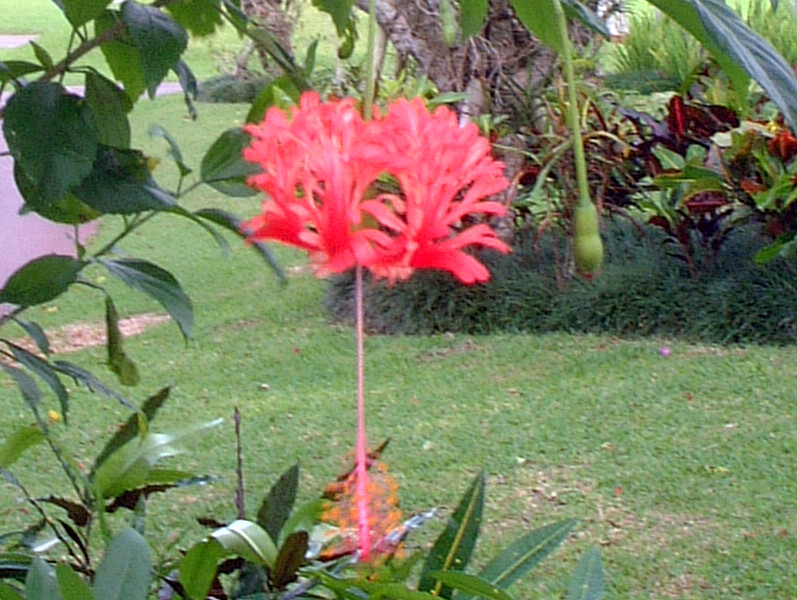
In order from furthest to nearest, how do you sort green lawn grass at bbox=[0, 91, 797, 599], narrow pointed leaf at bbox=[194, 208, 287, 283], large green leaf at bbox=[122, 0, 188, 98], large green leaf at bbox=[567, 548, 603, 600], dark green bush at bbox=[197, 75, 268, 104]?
dark green bush at bbox=[197, 75, 268, 104] → green lawn grass at bbox=[0, 91, 797, 599] → narrow pointed leaf at bbox=[194, 208, 287, 283] → large green leaf at bbox=[567, 548, 603, 600] → large green leaf at bbox=[122, 0, 188, 98]

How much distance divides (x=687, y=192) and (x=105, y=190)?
123 inches

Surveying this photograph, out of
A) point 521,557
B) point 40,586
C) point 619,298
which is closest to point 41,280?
point 40,586

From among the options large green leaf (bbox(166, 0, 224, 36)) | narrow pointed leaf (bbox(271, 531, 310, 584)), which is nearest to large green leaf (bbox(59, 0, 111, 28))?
large green leaf (bbox(166, 0, 224, 36))

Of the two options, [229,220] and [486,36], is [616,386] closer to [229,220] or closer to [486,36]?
[486,36]

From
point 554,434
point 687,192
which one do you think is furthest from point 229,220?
point 687,192

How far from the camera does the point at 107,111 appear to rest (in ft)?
3.70

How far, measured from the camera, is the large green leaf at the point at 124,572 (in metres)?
0.89

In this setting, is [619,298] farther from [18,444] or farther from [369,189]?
[369,189]

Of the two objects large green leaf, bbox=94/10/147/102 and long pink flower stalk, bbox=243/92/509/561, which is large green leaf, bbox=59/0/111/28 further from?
long pink flower stalk, bbox=243/92/509/561

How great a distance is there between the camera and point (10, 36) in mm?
15352

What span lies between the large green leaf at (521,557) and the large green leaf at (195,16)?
626 mm

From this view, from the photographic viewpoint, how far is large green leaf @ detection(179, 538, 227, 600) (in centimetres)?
102

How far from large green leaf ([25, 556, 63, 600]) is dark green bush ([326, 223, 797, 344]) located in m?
2.99

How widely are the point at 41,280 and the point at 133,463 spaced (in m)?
0.25
